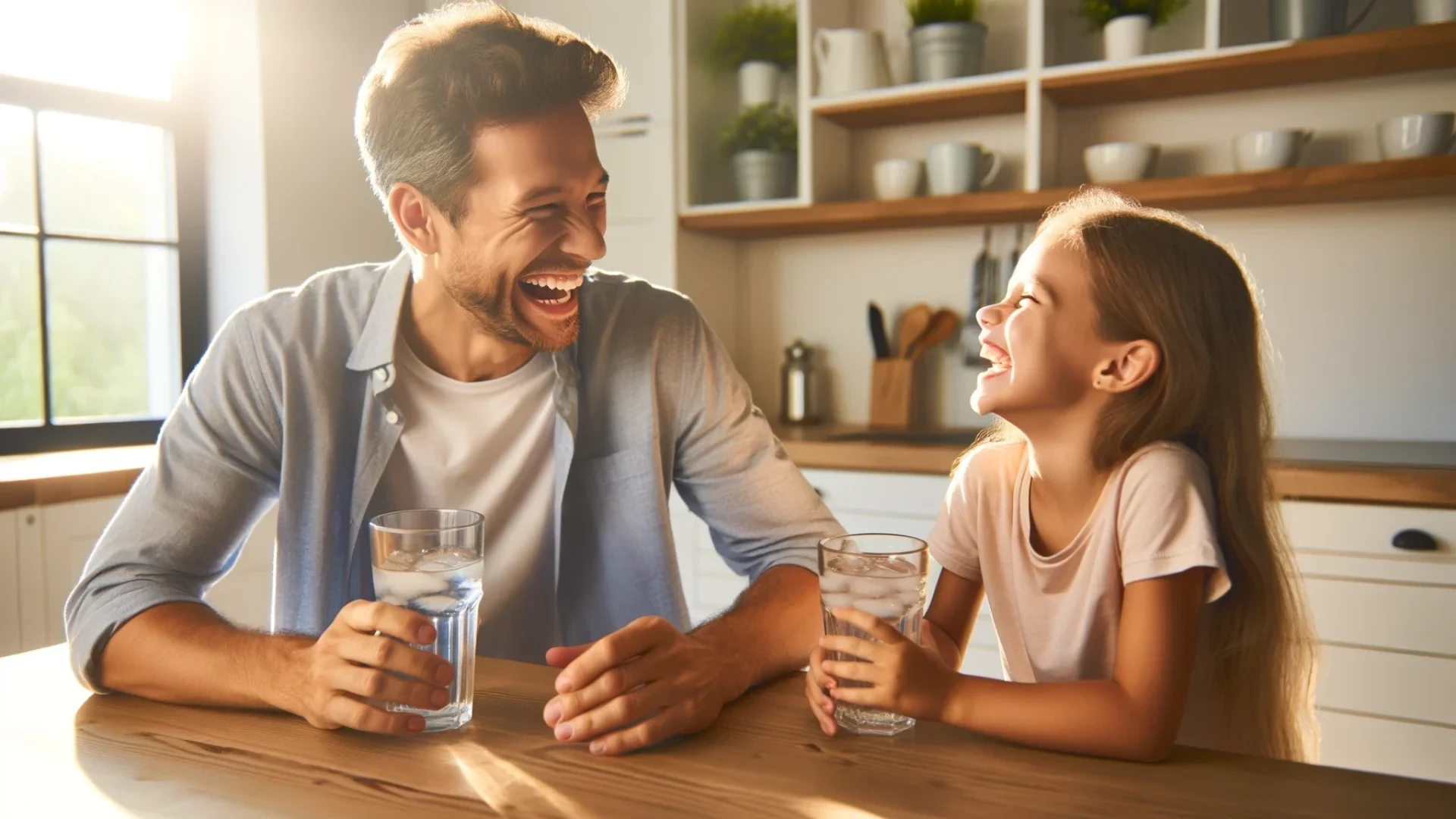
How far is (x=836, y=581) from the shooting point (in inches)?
31.7

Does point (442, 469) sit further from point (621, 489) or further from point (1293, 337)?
point (1293, 337)

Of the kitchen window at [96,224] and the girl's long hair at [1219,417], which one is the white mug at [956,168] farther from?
the kitchen window at [96,224]

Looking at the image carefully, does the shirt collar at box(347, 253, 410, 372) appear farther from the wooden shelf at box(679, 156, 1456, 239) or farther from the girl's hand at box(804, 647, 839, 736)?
the wooden shelf at box(679, 156, 1456, 239)

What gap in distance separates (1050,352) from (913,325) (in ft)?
6.23

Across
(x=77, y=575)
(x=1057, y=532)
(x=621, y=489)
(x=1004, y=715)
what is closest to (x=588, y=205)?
(x=621, y=489)

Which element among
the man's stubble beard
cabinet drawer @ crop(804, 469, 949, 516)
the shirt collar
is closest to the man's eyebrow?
the man's stubble beard

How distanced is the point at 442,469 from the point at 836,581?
2.21ft

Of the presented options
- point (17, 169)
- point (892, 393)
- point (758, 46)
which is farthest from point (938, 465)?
point (17, 169)

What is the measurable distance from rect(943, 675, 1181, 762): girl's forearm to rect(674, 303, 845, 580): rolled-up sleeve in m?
0.40

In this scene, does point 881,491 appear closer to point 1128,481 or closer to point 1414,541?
point 1414,541

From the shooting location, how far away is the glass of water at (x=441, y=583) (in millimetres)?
770

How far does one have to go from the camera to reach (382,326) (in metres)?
1.28

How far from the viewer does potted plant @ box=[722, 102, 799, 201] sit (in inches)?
114

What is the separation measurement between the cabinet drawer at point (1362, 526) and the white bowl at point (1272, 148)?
0.77m
